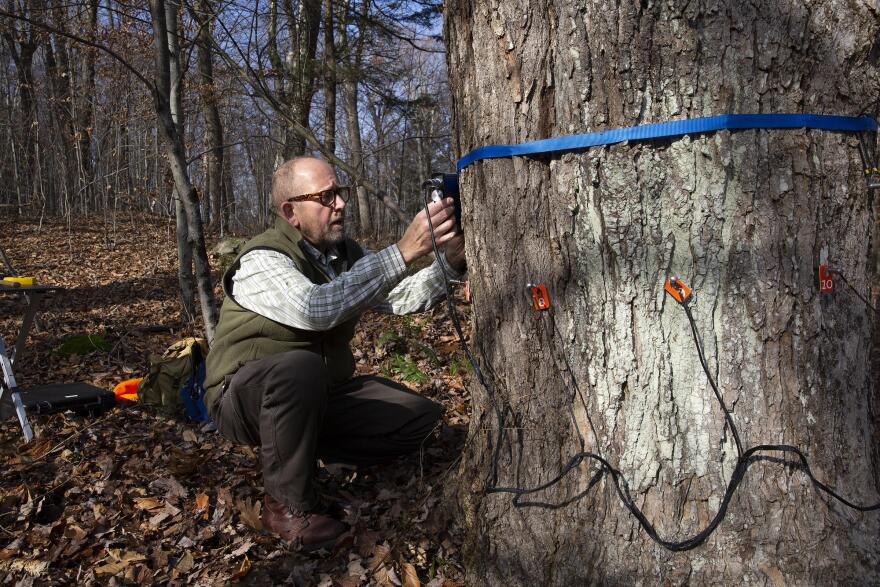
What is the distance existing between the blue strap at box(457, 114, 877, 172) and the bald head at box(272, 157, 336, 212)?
151cm

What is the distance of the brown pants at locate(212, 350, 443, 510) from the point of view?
2760 mm

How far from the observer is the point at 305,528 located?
271 cm

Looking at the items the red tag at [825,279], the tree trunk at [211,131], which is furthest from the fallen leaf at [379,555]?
the tree trunk at [211,131]

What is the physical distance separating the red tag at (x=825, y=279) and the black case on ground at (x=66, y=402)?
178 inches

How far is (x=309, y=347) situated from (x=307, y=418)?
0.40 m

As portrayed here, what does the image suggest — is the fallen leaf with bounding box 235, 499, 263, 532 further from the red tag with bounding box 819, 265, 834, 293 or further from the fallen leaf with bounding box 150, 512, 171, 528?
the red tag with bounding box 819, 265, 834, 293

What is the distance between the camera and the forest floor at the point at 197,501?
2.58m

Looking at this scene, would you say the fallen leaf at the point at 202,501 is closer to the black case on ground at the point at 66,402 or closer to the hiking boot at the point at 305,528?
the hiking boot at the point at 305,528

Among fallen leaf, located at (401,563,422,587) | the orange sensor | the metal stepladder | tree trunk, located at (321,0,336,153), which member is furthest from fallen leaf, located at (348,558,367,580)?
tree trunk, located at (321,0,336,153)

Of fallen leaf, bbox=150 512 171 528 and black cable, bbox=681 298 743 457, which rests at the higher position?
black cable, bbox=681 298 743 457

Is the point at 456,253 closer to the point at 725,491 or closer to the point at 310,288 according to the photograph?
the point at 310,288

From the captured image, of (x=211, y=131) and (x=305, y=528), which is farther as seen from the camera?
(x=211, y=131)

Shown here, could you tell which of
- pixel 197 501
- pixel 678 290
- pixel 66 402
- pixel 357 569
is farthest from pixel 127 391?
pixel 678 290

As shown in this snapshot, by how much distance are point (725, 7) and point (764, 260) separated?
69 cm
